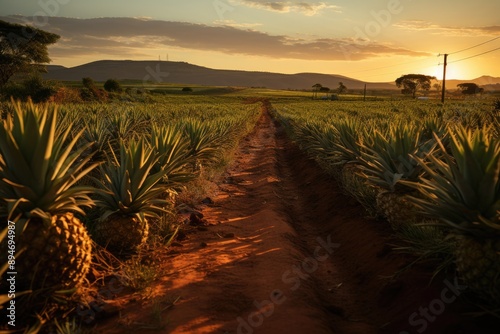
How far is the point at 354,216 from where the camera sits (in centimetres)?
683

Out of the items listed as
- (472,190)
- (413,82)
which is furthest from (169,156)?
(413,82)

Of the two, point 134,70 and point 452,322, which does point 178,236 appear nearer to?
point 452,322

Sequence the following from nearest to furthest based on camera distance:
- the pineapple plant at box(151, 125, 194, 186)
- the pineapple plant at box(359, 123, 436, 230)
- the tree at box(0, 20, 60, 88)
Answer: the pineapple plant at box(359, 123, 436, 230), the pineapple plant at box(151, 125, 194, 186), the tree at box(0, 20, 60, 88)

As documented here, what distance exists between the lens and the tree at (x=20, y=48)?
40.6m

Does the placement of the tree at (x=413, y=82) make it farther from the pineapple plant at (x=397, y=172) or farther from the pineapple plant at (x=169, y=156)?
the pineapple plant at (x=169, y=156)

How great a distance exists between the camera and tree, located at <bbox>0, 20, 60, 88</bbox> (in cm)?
4062

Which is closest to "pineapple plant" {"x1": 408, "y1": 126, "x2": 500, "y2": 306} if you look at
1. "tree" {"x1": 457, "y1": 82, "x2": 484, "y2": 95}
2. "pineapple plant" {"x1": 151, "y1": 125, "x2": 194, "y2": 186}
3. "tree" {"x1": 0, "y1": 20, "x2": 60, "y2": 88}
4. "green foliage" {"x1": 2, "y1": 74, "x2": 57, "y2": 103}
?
"pineapple plant" {"x1": 151, "y1": 125, "x2": 194, "y2": 186}

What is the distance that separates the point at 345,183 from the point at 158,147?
3732mm

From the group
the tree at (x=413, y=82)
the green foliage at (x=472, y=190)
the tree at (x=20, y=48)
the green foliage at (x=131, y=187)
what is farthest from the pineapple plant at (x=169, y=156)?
the tree at (x=413, y=82)

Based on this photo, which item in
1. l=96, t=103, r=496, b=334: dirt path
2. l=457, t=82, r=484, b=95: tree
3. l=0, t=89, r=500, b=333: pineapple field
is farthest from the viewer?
l=457, t=82, r=484, b=95: tree

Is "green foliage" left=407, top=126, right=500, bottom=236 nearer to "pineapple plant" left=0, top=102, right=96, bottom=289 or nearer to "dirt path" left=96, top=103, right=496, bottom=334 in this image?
"dirt path" left=96, top=103, right=496, bottom=334

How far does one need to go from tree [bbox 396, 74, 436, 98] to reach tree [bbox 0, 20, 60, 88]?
88.4 metres

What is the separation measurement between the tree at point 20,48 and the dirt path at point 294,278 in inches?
1627

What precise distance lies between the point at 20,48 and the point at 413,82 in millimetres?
93019
